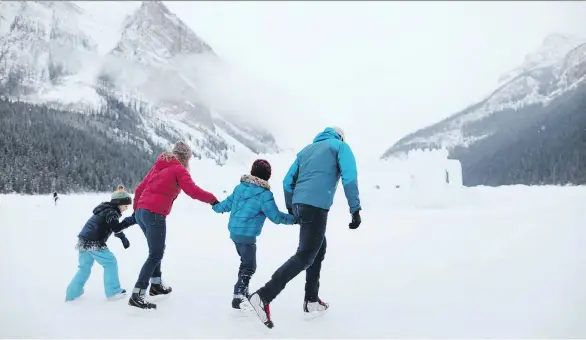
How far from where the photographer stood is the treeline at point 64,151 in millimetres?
10203

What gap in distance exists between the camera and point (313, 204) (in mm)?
4137

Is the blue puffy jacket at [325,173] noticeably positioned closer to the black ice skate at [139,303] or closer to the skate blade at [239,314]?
the skate blade at [239,314]

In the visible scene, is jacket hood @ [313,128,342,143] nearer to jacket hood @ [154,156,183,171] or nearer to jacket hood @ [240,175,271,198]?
jacket hood @ [240,175,271,198]

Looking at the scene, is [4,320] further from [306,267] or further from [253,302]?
[306,267]

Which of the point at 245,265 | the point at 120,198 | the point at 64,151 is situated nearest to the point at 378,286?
the point at 245,265

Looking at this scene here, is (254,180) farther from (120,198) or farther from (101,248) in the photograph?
(101,248)

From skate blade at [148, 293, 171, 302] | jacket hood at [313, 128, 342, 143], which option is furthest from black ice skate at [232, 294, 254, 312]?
jacket hood at [313, 128, 342, 143]

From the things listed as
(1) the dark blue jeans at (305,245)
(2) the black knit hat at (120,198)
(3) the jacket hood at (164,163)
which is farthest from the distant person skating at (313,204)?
(2) the black knit hat at (120,198)

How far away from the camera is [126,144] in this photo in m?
111

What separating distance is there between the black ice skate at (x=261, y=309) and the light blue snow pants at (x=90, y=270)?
207 centimetres

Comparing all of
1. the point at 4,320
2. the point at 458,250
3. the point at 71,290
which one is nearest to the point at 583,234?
the point at 458,250

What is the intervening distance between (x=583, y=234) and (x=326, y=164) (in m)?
3.76

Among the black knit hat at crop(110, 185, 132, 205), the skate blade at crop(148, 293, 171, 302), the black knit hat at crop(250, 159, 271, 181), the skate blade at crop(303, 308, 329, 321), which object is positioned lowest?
the skate blade at crop(303, 308, 329, 321)

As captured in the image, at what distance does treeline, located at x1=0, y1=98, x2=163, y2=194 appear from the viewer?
10.2 meters
